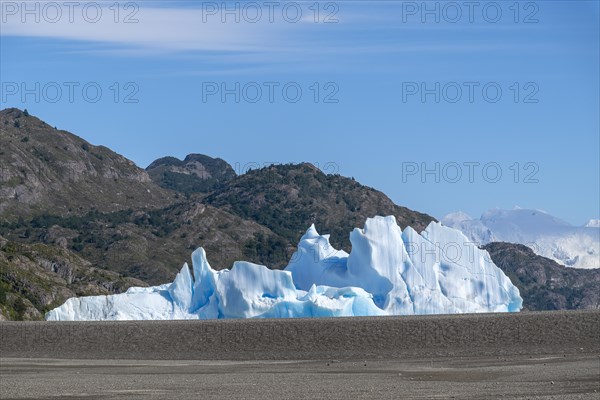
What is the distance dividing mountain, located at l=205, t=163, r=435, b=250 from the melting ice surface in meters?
72.0

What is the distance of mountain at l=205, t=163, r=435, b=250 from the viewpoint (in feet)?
420

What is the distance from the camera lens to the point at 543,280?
131m

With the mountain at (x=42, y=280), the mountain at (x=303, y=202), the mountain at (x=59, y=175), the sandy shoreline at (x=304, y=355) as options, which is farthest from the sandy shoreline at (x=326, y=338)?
the mountain at (x=303, y=202)

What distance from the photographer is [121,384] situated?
31.0 m

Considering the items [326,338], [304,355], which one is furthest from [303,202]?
[304,355]

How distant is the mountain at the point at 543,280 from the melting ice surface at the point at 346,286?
233 feet

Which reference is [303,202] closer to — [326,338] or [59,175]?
[59,175]

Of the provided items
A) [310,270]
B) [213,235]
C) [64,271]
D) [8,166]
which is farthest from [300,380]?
[8,166]

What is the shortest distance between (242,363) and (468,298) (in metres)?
15.4

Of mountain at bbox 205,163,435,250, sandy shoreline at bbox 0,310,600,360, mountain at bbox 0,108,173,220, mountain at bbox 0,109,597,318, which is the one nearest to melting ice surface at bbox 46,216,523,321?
sandy shoreline at bbox 0,310,600,360

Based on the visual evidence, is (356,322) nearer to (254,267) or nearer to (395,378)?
(254,267)

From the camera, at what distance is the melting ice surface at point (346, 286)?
49.7m

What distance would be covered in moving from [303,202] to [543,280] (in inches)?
1116

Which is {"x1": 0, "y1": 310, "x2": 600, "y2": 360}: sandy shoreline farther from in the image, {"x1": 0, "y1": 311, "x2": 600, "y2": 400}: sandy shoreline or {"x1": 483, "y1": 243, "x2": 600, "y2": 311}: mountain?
{"x1": 483, "y1": 243, "x2": 600, "y2": 311}: mountain
